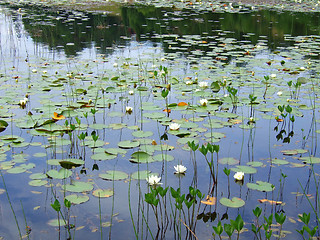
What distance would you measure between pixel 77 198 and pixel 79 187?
0.12 metres

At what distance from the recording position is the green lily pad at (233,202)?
2.26 m

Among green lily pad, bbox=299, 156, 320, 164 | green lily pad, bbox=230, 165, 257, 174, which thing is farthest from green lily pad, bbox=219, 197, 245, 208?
green lily pad, bbox=299, 156, 320, 164

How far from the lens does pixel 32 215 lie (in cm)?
214

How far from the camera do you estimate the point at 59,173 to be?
2539 mm

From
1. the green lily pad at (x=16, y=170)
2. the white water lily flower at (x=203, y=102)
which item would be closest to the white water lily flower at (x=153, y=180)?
the green lily pad at (x=16, y=170)

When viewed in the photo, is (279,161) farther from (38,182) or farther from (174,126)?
(38,182)

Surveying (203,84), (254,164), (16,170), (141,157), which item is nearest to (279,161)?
(254,164)

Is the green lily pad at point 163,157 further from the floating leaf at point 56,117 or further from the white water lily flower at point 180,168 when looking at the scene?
the floating leaf at point 56,117

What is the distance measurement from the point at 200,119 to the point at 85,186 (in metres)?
1.49

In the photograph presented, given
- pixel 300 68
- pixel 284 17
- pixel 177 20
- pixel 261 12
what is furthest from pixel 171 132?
pixel 261 12

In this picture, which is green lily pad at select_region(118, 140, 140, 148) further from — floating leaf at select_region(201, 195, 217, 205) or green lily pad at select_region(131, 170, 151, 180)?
floating leaf at select_region(201, 195, 217, 205)

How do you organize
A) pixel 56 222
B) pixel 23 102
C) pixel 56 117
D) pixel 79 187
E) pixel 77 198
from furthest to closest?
pixel 23 102 → pixel 56 117 → pixel 79 187 → pixel 77 198 → pixel 56 222

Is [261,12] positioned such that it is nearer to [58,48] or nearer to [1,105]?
[58,48]

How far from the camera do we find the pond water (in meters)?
2.15
